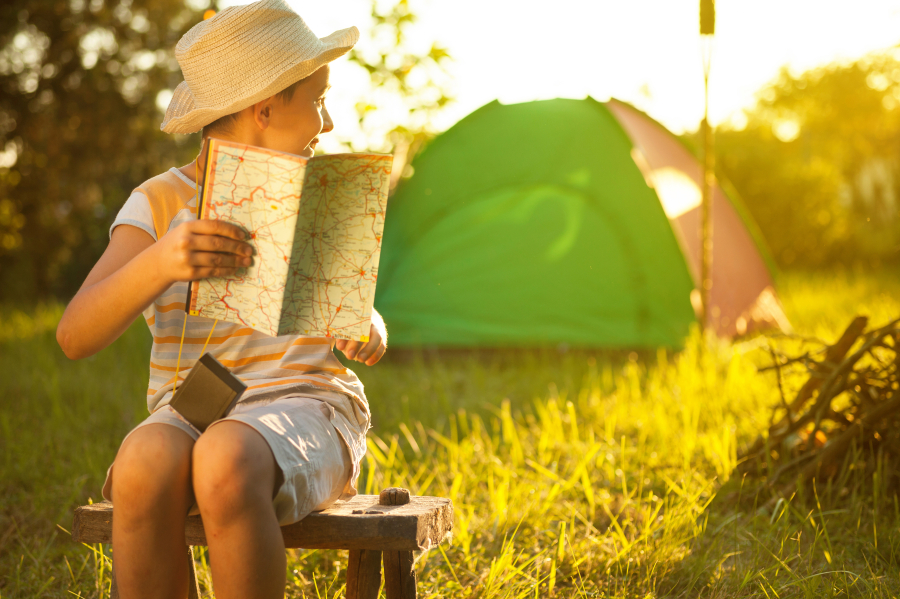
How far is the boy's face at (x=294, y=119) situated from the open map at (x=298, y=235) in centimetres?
21

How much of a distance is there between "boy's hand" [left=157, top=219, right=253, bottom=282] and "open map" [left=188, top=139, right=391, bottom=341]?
0.07 feet

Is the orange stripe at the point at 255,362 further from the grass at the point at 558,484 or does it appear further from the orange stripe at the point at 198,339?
the grass at the point at 558,484

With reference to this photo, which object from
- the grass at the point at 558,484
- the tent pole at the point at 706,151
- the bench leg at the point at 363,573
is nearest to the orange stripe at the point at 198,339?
the bench leg at the point at 363,573

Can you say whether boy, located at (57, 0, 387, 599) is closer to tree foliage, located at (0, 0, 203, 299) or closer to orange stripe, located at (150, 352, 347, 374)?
orange stripe, located at (150, 352, 347, 374)

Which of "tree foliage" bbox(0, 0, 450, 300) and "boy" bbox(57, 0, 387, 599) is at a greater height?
"tree foliage" bbox(0, 0, 450, 300)

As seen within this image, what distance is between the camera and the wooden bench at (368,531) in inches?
46.2

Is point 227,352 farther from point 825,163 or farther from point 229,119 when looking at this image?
point 825,163

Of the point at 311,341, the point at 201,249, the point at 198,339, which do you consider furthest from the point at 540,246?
the point at 201,249

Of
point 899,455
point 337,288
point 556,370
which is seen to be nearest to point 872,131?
point 556,370

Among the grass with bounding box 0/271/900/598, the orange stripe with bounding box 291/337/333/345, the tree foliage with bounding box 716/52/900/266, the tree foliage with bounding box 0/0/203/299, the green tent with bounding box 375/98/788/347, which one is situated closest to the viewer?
the orange stripe with bounding box 291/337/333/345

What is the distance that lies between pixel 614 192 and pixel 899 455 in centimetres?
257

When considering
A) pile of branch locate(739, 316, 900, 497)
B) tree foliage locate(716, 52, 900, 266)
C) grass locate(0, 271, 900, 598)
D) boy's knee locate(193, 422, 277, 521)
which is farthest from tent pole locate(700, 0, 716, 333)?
boy's knee locate(193, 422, 277, 521)

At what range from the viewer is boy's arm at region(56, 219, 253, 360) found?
1.07m

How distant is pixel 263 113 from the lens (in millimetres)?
1312
